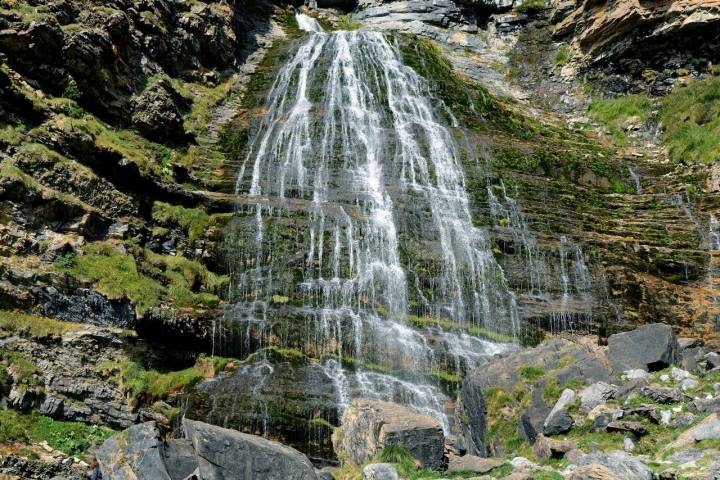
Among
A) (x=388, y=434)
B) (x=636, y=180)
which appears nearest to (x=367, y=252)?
(x=388, y=434)

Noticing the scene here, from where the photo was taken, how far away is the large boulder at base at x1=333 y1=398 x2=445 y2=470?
8766 mm

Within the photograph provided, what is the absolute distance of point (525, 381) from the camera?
12078 mm

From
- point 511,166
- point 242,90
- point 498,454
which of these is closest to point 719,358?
point 498,454

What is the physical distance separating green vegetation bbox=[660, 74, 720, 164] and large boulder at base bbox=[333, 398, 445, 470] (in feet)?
59.4

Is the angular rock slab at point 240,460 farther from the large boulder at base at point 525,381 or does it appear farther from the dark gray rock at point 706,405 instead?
the dark gray rock at point 706,405

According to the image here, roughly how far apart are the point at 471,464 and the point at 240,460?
3545 millimetres

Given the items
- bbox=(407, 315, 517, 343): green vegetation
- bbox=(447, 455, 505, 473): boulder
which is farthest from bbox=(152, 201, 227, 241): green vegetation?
bbox=(447, 455, 505, 473): boulder

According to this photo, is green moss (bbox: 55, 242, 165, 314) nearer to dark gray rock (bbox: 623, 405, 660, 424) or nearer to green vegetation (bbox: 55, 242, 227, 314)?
green vegetation (bbox: 55, 242, 227, 314)

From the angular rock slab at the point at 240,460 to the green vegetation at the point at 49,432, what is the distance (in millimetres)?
4389

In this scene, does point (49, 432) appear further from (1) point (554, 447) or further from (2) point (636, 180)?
(2) point (636, 180)

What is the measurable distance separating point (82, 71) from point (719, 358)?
1901 centimetres

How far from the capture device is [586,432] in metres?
9.74

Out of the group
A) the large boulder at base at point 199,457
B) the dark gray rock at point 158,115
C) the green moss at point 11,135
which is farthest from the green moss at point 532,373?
the dark gray rock at point 158,115

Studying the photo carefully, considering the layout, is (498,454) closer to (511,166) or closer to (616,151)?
(511,166)
